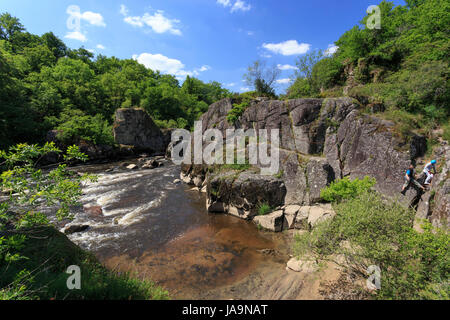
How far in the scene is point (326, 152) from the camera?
588 inches

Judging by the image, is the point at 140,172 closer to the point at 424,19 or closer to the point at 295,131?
the point at 295,131

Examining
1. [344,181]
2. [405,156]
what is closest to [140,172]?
[344,181]

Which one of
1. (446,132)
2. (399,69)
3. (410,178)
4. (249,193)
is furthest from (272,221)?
(399,69)

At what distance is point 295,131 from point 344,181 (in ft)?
23.2

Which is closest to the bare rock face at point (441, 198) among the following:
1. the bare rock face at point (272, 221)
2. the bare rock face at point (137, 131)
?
the bare rock face at point (272, 221)

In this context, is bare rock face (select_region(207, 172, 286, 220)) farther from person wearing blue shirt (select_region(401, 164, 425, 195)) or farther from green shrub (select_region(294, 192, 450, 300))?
person wearing blue shirt (select_region(401, 164, 425, 195))

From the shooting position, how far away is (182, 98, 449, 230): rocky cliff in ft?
37.2

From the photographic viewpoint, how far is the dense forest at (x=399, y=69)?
13492 millimetres

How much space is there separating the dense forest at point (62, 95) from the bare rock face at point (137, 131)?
259 centimetres

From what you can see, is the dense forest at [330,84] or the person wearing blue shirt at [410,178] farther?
the dense forest at [330,84]

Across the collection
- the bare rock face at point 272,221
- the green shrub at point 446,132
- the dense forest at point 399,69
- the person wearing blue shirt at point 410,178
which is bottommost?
the bare rock face at point 272,221

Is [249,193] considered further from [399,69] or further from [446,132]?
[399,69]

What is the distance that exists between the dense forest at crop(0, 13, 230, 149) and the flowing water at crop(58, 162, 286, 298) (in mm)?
22322

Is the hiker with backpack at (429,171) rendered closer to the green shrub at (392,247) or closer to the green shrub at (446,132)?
the green shrub at (446,132)
